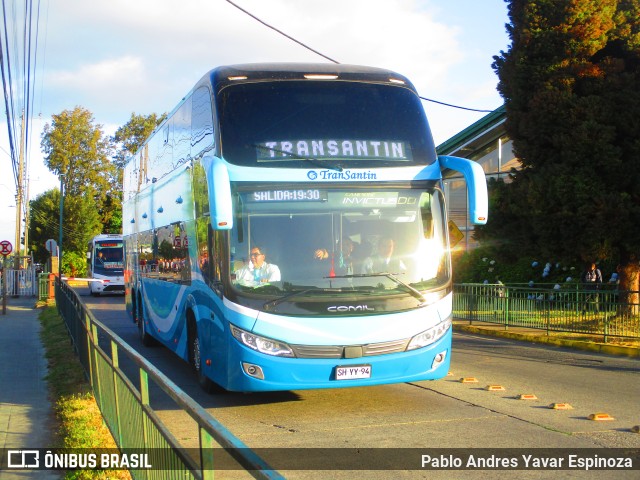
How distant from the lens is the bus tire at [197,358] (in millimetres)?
10133

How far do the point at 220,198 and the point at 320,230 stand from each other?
1290 mm

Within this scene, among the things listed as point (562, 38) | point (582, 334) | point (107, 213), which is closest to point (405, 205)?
point (582, 334)

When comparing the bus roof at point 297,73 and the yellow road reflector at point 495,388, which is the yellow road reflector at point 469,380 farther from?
the bus roof at point 297,73

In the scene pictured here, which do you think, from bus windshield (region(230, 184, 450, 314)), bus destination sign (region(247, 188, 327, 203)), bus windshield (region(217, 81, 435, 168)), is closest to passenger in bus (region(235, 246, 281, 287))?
bus windshield (region(230, 184, 450, 314))

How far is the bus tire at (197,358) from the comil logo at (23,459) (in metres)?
3.06

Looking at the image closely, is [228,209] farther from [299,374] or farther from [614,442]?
[614,442]

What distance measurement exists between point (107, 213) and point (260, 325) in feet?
249

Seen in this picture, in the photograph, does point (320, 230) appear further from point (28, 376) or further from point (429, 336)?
point (28, 376)

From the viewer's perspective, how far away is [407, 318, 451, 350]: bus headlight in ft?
29.5

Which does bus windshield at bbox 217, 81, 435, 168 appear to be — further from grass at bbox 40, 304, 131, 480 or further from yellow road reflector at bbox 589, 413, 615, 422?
yellow road reflector at bbox 589, 413, 615, 422

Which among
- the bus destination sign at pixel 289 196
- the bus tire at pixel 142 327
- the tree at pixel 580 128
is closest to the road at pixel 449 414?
the bus destination sign at pixel 289 196

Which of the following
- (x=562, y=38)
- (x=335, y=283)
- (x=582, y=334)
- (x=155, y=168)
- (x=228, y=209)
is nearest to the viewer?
(x=228, y=209)

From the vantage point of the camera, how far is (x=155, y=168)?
14547 millimetres

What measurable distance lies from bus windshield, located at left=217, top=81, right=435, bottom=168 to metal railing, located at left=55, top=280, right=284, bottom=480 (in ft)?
8.79
